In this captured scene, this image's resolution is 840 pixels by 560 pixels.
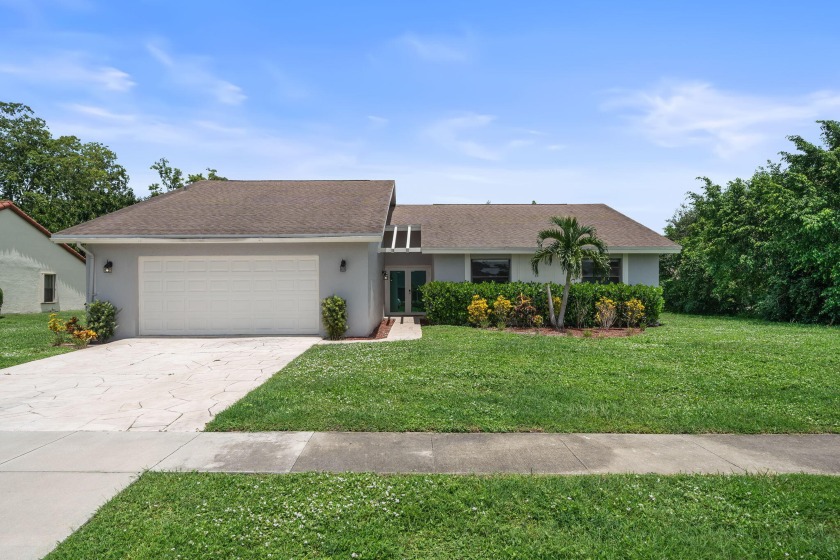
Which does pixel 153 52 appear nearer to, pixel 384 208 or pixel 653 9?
pixel 384 208

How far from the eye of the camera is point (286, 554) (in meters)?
2.93

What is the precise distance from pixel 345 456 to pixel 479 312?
10.8 m

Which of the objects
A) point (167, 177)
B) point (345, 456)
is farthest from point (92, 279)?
point (167, 177)

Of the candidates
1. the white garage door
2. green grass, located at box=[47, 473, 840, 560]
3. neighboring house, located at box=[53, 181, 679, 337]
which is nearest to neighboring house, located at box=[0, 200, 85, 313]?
neighboring house, located at box=[53, 181, 679, 337]

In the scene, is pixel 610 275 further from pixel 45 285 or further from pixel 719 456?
pixel 45 285

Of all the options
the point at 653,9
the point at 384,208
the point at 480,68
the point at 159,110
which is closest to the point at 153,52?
the point at 159,110

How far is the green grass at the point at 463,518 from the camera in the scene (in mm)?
2988

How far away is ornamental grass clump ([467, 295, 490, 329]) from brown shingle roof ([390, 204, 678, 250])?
2.63m

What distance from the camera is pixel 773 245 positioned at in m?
18.2

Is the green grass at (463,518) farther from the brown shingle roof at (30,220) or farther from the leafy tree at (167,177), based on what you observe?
the leafy tree at (167,177)

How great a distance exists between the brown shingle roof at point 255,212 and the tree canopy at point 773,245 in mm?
14472

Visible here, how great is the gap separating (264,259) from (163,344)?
10.7 feet

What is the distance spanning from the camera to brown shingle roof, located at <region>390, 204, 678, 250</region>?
57.1 feet

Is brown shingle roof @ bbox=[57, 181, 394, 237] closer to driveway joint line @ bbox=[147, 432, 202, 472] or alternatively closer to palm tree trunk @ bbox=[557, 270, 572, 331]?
palm tree trunk @ bbox=[557, 270, 572, 331]
